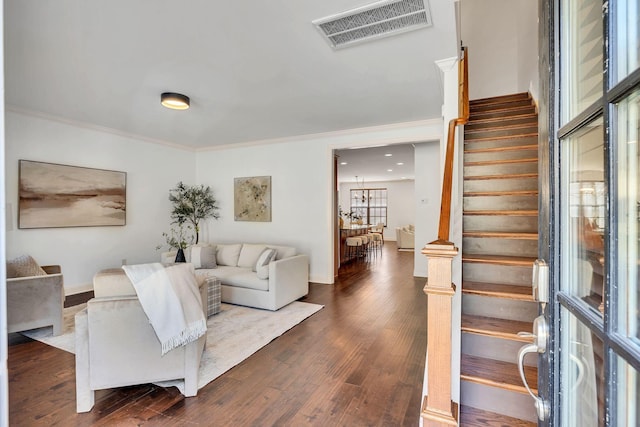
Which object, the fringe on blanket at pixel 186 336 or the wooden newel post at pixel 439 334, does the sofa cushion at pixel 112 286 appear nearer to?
the fringe on blanket at pixel 186 336

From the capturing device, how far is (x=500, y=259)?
2.51m

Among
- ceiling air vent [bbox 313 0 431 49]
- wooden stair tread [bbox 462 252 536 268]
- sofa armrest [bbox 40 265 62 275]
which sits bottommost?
sofa armrest [bbox 40 265 62 275]

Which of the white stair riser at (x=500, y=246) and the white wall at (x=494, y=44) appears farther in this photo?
the white wall at (x=494, y=44)

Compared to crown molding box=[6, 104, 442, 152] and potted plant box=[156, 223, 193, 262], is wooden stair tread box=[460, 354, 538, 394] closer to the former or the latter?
crown molding box=[6, 104, 442, 152]

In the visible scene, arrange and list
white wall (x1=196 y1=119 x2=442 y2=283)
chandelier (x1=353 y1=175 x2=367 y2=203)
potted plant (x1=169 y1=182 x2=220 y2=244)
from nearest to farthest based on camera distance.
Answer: white wall (x1=196 y1=119 x2=442 y2=283) → potted plant (x1=169 y1=182 x2=220 y2=244) → chandelier (x1=353 y1=175 x2=367 y2=203)

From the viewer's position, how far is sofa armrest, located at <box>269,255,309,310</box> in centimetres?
404

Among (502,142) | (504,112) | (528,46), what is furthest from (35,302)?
(528,46)

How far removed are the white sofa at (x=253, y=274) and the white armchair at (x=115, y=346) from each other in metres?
1.53

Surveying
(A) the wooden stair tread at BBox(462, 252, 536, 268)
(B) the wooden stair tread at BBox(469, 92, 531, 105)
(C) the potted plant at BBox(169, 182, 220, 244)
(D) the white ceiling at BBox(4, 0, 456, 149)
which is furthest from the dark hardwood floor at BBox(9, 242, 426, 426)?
(B) the wooden stair tread at BBox(469, 92, 531, 105)

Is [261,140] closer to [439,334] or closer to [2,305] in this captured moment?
[439,334]

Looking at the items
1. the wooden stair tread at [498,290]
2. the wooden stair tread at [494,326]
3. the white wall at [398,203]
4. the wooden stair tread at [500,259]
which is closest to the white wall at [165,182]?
the wooden stair tread at [500,259]

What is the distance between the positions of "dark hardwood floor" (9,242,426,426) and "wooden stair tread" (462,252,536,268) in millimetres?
1021

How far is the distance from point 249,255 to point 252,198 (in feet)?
5.75

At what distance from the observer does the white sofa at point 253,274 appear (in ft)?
13.4
